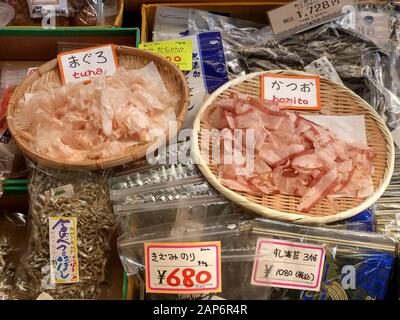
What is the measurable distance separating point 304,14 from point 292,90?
397mm

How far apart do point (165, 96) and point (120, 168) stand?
11.8 inches

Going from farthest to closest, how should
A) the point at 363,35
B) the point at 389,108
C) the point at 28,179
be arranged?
the point at 363,35
the point at 389,108
the point at 28,179

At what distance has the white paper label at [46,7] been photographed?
6.01 ft

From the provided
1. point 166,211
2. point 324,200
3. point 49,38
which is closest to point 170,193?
point 166,211

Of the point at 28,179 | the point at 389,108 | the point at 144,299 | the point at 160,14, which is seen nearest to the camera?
the point at 144,299

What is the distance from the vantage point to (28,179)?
1480 mm

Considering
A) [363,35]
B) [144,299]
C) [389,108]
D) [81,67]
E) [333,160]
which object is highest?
[363,35]

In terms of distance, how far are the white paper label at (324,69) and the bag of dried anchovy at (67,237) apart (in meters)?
0.90

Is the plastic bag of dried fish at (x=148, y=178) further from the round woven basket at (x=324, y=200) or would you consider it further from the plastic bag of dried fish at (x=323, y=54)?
the plastic bag of dried fish at (x=323, y=54)

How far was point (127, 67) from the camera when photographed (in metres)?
1.70

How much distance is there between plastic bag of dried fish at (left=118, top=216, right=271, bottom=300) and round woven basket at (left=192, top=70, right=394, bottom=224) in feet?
0.33

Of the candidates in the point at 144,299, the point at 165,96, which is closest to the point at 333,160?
the point at 165,96

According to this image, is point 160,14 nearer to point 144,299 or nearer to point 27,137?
point 27,137

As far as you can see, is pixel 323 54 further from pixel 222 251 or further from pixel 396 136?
pixel 222 251
